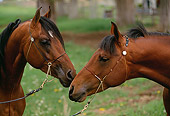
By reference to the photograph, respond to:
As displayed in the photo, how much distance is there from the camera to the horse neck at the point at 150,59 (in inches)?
115

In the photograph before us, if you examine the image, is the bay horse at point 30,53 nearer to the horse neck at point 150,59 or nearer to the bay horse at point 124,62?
the bay horse at point 124,62

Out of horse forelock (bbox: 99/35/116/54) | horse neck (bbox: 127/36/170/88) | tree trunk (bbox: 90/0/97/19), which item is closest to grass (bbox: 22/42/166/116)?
horse neck (bbox: 127/36/170/88)

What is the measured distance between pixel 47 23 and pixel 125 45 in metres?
1.10

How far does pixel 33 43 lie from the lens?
328cm

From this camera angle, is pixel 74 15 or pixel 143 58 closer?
pixel 143 58

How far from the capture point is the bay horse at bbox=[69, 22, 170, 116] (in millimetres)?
2906

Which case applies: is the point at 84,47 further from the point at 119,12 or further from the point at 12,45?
the point at 12,45

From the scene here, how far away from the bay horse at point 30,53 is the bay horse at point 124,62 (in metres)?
0.37

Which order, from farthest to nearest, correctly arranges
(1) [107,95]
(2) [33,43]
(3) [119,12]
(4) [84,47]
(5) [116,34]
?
(3) [119,12]
(4) [84,47]
(1) [107,95]
(2) [33,43]
(5) [116,34]

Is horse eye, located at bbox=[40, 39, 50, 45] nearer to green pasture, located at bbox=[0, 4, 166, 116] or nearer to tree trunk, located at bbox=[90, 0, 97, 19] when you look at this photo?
green pasture, located at bbox=[0, 4, 166, 116]

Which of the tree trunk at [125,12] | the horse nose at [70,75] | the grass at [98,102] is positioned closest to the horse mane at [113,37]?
the horse nose at [70,75]

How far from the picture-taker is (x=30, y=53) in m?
3.29

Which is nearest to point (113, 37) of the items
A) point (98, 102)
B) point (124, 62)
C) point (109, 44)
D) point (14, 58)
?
point (109, 44)

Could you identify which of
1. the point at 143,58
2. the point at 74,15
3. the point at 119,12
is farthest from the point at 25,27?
A: the point at 74,15
